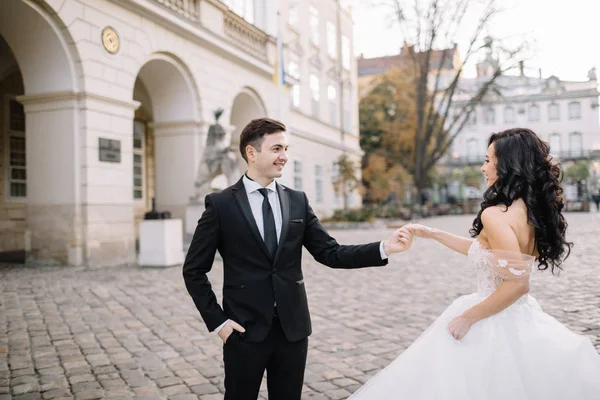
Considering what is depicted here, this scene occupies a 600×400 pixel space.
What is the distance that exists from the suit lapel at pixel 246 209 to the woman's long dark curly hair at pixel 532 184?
3.67ft

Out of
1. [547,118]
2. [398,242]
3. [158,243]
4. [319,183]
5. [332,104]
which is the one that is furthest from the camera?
[547,118]

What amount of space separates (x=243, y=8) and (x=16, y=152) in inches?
365

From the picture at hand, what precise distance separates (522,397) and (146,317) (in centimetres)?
482

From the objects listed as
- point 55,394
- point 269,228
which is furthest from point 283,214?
point 55,394

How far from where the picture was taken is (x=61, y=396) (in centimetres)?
375

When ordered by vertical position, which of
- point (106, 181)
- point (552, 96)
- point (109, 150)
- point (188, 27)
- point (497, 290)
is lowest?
point (497, 290)

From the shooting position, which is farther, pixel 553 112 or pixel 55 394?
pixel 553 112

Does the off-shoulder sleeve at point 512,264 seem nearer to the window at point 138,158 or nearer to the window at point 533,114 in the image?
the window at point 138,158

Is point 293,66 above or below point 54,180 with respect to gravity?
above

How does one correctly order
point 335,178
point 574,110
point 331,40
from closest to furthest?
A: 1. point 335,178
2. point 331,40
3. point 574,110

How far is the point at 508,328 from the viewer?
2443mm

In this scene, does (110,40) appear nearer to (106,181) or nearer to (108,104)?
(108,104)

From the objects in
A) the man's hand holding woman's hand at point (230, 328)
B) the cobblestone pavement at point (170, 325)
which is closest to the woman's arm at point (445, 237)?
the man's hand holding woman's hand at point (230, 328)

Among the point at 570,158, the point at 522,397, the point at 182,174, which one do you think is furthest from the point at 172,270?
the point at 570,158
